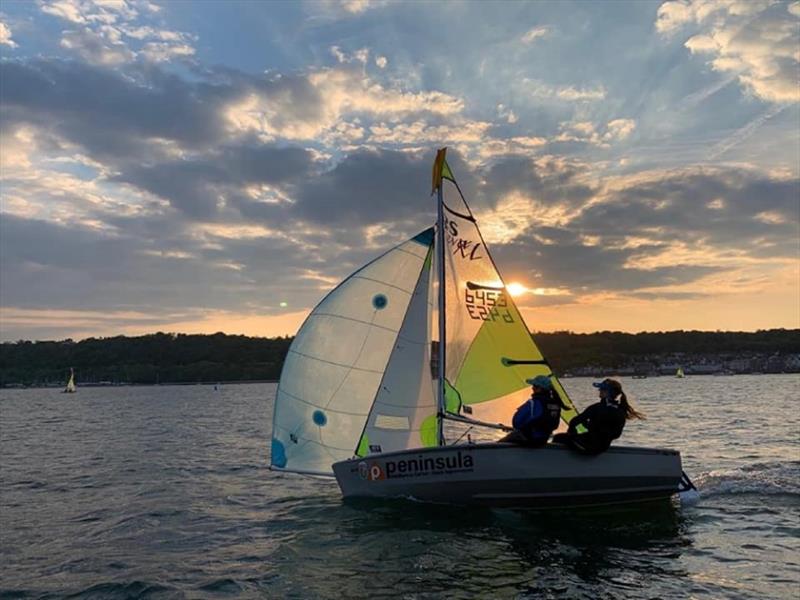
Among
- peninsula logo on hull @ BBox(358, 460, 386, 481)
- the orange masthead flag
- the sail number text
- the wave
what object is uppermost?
the orange masthead flag

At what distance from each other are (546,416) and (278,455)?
18.0 feet

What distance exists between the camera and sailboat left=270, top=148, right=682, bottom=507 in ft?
43.0

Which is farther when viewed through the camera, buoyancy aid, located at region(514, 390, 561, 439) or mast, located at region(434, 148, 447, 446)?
mast, located at region(434, 148, 447, 446)

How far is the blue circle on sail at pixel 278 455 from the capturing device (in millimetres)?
13602

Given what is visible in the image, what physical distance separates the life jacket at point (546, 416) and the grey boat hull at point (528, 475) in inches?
12.5

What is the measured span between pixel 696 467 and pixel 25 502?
16416 mm

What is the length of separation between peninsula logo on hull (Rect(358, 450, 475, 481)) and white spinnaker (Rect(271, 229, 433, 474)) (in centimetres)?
119

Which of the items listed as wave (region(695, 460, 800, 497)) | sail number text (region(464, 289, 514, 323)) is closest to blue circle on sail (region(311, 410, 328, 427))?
sail number text (region(464, 289, 514, 323))

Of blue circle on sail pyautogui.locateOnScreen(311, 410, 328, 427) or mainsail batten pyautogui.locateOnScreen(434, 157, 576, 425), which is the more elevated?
mainsail batten pyautogui.locateOnScreen(434, 157, 576, 425)

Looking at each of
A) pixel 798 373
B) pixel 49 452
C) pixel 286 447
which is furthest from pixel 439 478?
pixel 798 373

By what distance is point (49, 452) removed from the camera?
27234mm

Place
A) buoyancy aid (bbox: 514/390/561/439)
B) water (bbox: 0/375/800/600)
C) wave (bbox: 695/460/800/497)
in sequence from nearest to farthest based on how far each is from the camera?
water (bbox: 0/375/800/600) < buoyancy aid (bbox: 514/390/561/439) < wave (bbox: 695/460/800/497)

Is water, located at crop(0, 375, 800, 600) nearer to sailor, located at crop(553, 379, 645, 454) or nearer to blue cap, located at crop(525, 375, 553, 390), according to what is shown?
sailor, located at crop(553, 379, 645, 454)

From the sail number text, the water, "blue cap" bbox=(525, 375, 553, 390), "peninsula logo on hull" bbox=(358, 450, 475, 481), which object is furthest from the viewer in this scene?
the sail number text
